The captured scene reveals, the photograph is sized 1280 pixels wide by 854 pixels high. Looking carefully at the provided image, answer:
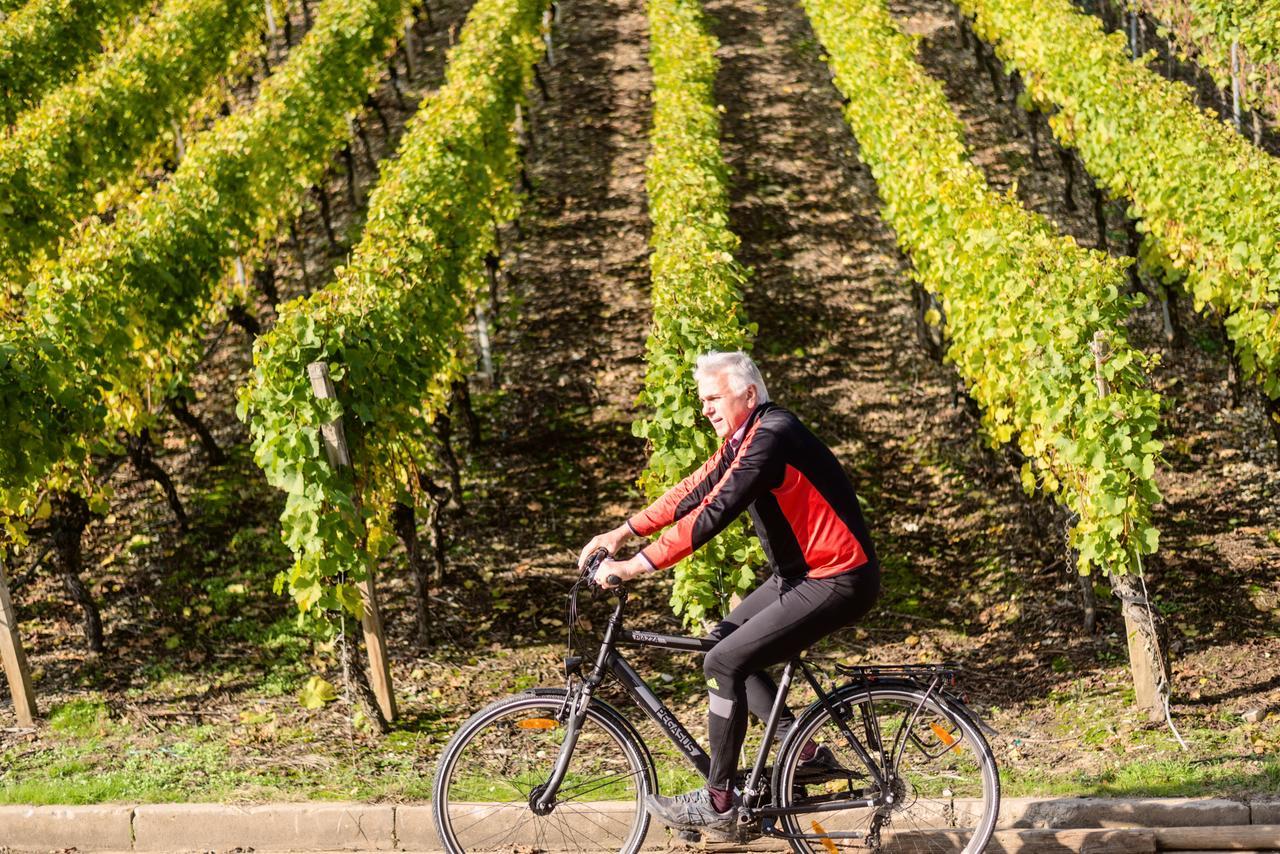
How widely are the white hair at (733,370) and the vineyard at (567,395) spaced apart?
91.1 inches

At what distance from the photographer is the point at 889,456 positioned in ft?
33.1

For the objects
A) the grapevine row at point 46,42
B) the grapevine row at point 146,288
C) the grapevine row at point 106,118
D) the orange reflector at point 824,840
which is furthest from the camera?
the grapevine row at point 46,42

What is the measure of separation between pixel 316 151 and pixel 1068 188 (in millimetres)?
7946

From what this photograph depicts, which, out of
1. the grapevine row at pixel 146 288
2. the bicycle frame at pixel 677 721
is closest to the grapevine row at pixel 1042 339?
the bicycle frame at pixel 677 721

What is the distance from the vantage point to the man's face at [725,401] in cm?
421

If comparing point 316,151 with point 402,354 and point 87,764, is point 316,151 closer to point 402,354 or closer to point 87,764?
point 402,354

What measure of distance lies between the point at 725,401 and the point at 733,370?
108mm

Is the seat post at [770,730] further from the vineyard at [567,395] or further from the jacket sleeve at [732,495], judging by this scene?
the vineyard at [567,395]

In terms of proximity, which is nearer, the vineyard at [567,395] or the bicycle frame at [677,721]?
the bicycle frame at [677,721]

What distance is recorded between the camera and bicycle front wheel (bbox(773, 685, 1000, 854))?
4418mm

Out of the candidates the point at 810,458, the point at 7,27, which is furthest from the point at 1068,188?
the point at 7,27

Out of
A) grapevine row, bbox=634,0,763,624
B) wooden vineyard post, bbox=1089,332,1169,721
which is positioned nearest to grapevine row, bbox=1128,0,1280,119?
grapevine row, bbox=634,0,763,624

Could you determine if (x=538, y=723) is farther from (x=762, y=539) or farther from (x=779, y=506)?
(x=779, y=506)

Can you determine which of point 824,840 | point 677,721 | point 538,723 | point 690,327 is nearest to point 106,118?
point 690,327
